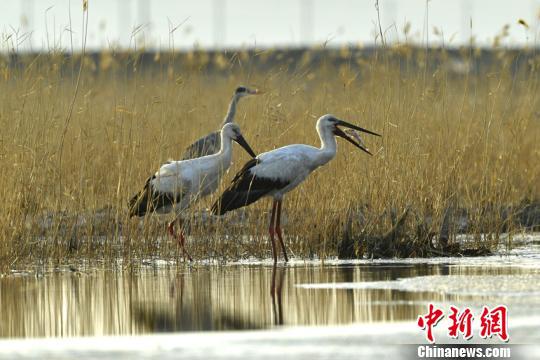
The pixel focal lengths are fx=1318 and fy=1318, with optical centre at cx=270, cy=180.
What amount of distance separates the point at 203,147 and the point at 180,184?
1.83m

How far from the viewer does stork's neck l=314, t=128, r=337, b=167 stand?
10.4 metres

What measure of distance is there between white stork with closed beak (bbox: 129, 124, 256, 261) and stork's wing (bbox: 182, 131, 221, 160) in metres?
1.19

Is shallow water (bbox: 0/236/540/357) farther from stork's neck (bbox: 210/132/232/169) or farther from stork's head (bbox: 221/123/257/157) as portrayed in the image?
stork's head (bbox: 221/123/257/157)

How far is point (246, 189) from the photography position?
10.1 metres

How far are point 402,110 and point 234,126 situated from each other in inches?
53.9

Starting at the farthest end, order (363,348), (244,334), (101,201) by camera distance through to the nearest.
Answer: (101,201)
(244,334)
(363,348)

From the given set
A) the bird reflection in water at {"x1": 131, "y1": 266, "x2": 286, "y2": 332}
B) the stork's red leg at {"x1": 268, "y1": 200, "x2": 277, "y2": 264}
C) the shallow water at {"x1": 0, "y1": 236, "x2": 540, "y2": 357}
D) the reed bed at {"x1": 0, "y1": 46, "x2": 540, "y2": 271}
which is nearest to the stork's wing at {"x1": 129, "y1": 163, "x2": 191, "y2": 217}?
the reed bed at {"x1": 0, "y1": 46, "x2": 540, "y2": 271}

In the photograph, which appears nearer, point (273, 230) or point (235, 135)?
point (273, 230)

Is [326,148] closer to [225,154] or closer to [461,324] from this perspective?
[225,154]

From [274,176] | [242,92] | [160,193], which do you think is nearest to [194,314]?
[160,193]

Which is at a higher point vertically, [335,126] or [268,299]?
[335,126]

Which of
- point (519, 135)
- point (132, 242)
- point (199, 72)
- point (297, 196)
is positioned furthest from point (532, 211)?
point (132, 242)

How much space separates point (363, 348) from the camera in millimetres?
5906

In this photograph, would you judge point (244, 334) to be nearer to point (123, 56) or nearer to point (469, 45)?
point (123, 56)
